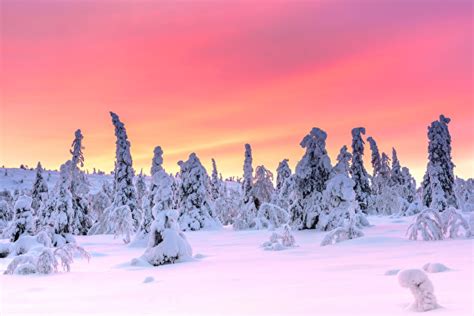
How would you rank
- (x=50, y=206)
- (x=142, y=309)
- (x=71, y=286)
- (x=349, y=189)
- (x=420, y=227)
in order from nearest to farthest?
(x=142, y=309)
(x=71, y=286)
(x=420, y=227)
(x=349, y=189)
(x=50, y=206)

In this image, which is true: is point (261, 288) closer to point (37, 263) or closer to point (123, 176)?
point (37, 263)

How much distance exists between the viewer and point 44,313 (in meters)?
6.97

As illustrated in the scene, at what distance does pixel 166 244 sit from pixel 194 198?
26650mm

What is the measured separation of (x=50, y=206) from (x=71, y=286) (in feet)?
73.0

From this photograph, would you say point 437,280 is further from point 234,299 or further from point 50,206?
point 50,206

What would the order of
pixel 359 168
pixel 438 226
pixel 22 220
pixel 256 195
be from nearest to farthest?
pixel 438 226, pixel 22 220, pixel 256 195, pixel 359 168

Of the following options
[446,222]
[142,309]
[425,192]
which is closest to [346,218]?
[446,222]

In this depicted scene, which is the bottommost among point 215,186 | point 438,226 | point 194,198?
point 438,226

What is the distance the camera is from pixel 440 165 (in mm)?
43812

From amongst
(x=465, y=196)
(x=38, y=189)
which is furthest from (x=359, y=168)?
(x=38, y=189)

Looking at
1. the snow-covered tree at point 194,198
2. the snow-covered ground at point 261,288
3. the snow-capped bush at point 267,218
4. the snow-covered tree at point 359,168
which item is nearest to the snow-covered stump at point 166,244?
the snow-covered ground at point 261,288

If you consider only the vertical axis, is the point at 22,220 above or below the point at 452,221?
above

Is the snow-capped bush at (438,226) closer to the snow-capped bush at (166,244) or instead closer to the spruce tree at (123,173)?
the snow-capped bush at (166,244)

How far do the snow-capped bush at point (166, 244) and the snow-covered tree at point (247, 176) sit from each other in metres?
31.0
